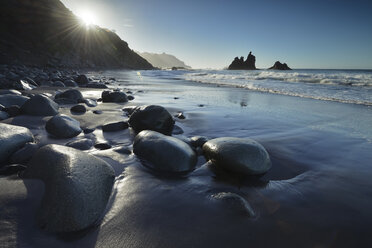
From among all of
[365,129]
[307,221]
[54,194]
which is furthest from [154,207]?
[365,129]

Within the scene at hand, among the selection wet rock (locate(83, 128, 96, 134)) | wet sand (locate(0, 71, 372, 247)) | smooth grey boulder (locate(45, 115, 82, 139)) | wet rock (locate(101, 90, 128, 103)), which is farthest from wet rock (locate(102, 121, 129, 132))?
wet rock (locate(101, 90, 128, 103))

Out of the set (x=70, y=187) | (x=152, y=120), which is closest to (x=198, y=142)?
(x=152, y=120)

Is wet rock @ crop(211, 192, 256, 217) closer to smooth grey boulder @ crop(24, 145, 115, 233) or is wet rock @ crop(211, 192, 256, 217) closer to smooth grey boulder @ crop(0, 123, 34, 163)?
smooth grey boulder @ crop(24, 145, 115, 233)

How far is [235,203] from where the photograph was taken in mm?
1388

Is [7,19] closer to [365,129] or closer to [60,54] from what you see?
[60,54]

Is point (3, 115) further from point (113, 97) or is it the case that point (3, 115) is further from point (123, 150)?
point (113, 97)

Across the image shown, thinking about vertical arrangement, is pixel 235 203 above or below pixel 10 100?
below

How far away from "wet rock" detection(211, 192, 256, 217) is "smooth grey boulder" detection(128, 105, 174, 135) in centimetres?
161

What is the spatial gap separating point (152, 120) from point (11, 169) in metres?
1.68

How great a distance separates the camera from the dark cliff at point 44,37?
80.5 ft

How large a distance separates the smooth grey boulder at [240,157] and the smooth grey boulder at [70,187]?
1034mm

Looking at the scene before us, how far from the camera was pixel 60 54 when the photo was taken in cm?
3331

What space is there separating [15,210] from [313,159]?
9.05ft

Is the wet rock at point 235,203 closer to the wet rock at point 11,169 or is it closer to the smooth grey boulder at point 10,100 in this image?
the wet rock at point 11,169
